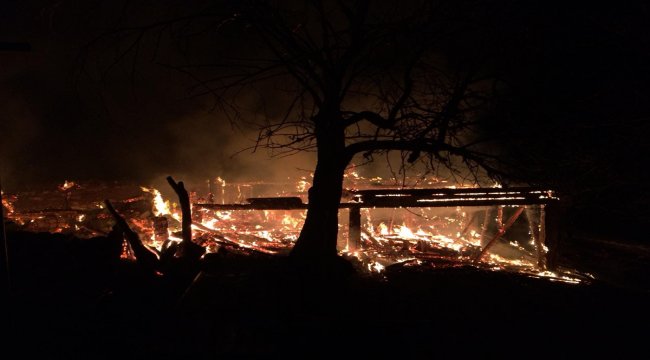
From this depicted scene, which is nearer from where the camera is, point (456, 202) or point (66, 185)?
point (456, 202)

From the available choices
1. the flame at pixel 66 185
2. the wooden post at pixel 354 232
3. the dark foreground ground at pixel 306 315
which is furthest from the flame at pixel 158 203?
the wooden post at pixel 354 232

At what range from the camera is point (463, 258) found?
9297mm

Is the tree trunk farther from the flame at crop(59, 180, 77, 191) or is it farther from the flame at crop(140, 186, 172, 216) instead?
the flame at crop(59, 180, 77, 191)

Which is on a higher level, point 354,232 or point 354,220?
point 354,220

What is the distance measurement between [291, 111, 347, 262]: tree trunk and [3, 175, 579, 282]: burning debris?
1.27m

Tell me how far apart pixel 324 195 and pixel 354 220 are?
2143 mm

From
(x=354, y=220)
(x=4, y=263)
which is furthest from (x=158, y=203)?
(x=4, y=263)

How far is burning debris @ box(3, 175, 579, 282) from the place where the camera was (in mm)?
8203

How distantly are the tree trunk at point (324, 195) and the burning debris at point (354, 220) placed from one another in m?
1.27

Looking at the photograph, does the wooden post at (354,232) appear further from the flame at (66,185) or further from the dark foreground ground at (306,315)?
the flame at (66,185)

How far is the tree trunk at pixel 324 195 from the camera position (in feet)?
20.9

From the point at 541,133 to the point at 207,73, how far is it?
1416 cm

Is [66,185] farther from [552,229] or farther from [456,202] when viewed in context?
[552,229]

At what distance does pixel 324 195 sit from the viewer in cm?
641
